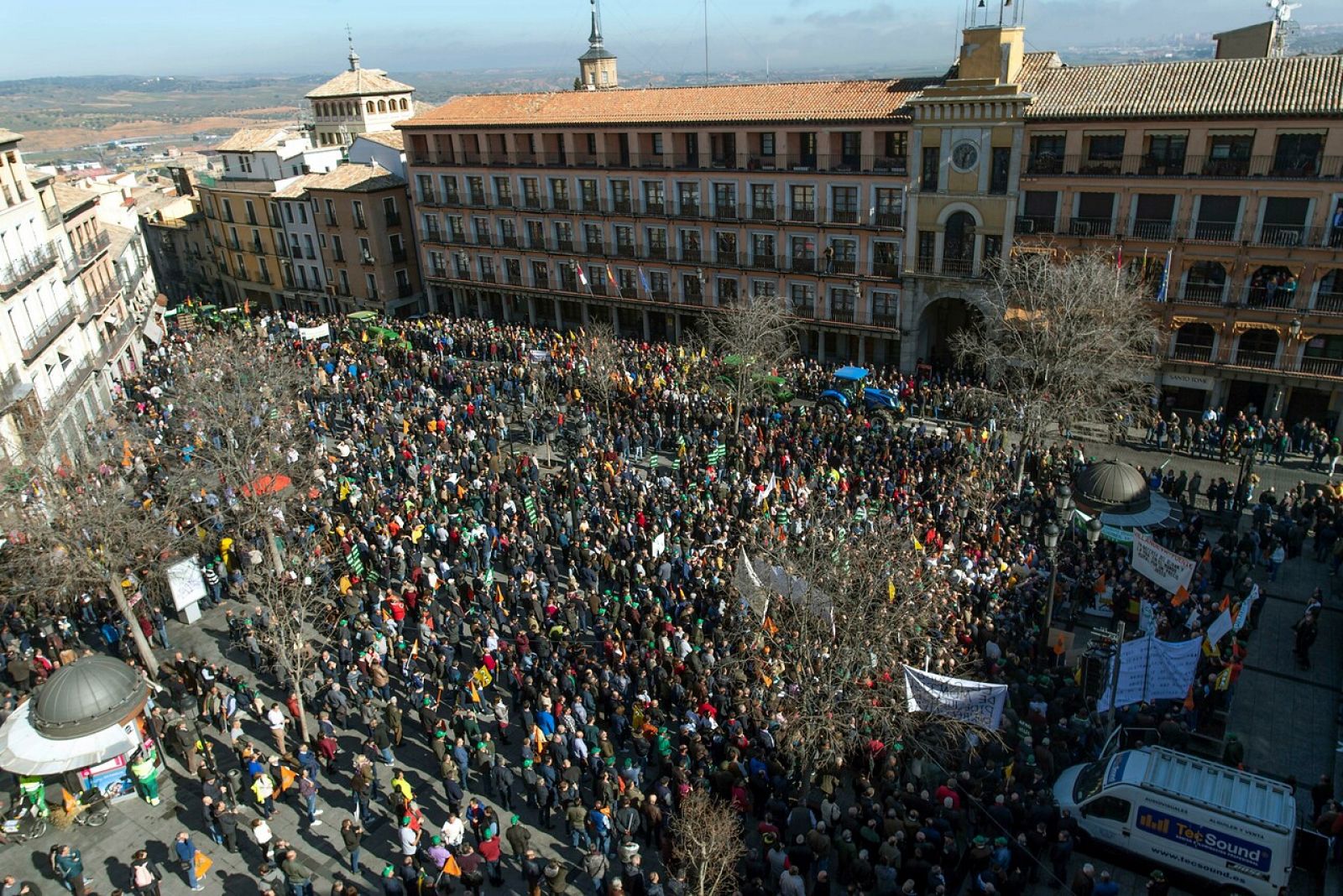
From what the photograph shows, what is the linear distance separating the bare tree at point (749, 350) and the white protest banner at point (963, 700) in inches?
678

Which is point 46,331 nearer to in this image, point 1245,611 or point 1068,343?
point 1068,343

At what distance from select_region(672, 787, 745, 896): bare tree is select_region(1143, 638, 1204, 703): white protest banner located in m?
8.55

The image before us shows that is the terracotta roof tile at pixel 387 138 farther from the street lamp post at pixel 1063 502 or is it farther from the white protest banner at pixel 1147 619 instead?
the white protest banner at pixel 1147 619

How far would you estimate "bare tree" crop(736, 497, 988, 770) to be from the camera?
16844 mm

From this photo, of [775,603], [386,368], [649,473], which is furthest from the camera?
[386,368]

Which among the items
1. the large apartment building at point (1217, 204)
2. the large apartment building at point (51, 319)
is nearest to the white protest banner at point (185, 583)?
the large apartment building at point (51, 319)

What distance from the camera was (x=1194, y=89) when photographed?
3394 centimetres

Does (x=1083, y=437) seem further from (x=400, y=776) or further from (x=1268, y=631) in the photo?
(x=400, y=776)

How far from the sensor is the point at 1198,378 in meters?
35.6

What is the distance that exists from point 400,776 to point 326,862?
6.26 feet

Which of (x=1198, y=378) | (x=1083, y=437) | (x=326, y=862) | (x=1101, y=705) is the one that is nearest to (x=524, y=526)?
(x=326, y=862)

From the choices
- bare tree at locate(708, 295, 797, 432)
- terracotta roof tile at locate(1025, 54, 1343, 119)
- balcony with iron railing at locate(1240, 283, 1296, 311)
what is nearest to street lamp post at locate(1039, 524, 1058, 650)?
bare tree at locate(708, 295, 797, 432)

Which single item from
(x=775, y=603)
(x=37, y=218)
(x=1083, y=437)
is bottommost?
(x=1083, y=437)

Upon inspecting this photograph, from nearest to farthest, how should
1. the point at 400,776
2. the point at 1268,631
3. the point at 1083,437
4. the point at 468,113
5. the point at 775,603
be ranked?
the point at 400,776
the point at 775,603
the point at 1268,631
the point at 1083,437
the point at 468,113
